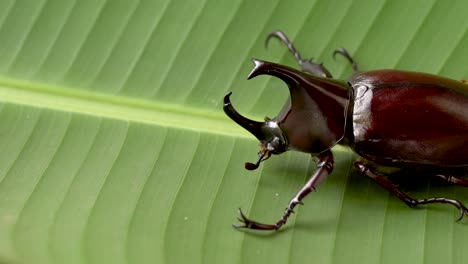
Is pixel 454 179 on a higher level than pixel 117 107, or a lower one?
higher

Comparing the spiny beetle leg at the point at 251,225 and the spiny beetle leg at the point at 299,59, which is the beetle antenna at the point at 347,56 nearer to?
the spiny beetle leg at the point at 299,59

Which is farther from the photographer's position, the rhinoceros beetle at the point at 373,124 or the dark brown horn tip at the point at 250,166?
the dark brown horn tip at the point at 250,166

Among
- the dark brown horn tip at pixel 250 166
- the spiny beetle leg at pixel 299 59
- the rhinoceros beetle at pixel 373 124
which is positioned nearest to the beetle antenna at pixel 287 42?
the spiny beetle leg at pixel 299 59

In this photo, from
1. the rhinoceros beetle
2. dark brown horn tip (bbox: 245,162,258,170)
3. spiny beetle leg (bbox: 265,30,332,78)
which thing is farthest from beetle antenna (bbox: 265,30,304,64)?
dark brown horn tip (bbox: 245,162,258,170)

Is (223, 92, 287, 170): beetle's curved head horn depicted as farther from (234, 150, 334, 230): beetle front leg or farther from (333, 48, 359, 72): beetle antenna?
(333, 48, 359, 72): beetle antenna

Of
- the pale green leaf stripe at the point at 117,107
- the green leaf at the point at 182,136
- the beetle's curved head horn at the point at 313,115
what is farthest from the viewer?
the pale green leaf stripe at the point at 117,107

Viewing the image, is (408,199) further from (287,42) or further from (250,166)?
(287,42)

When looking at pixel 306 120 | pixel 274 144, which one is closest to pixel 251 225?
pixel 274 144

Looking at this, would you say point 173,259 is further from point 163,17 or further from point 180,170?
point 163,17
